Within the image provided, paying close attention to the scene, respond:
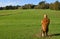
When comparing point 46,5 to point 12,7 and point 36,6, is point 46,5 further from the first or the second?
point 12,7

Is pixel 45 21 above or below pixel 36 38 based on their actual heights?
above

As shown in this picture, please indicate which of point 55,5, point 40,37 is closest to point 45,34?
point 40,37

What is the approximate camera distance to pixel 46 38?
1969 cm

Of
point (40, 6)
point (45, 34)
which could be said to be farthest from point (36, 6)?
point (45, 34)

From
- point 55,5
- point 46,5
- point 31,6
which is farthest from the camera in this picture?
point 31,6

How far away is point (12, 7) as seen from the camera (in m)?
111

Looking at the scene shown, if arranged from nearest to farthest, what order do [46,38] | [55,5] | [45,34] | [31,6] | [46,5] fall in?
[46,38], [45,34], [55,5], [46,5], [31,6]

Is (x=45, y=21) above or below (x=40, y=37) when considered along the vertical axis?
above

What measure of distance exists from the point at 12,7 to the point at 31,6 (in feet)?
29.6

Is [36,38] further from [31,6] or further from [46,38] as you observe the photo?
[31,6]

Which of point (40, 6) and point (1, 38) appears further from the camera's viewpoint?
point (40, 6)

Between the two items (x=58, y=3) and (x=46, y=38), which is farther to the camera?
(x=58, y=3)

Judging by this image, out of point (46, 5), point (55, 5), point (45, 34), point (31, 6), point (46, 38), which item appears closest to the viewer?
point (46, 38)

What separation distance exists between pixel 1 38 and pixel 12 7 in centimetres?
9105
